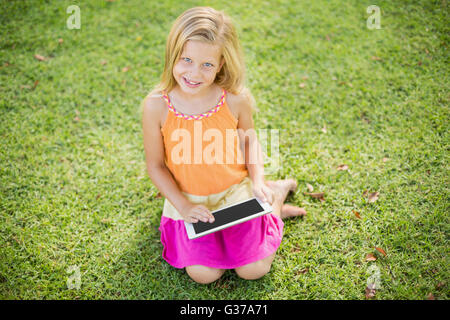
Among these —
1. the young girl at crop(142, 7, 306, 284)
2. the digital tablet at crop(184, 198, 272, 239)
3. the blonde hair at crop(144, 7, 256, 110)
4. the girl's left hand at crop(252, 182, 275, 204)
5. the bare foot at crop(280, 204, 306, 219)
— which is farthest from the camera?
the bare foot at crop(280, 204, 306, 219)

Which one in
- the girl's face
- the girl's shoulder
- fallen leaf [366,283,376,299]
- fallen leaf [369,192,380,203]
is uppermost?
the girl's face

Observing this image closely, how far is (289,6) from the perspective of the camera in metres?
5.04

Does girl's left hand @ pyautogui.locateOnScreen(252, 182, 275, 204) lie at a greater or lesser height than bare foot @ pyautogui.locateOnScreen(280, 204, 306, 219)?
greater

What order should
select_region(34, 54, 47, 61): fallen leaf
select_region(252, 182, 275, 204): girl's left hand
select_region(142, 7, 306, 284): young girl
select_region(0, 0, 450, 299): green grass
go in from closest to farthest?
1. select_region(142, 7, 306, 284): young girl
2. select_region(252, 182, 275, 204): girl's left hand
3. select_region(0, 0, 450, 299): green grass
4. select_region(34, 54, 47, 61): fallen leaf

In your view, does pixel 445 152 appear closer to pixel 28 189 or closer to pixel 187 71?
pixel 187 71

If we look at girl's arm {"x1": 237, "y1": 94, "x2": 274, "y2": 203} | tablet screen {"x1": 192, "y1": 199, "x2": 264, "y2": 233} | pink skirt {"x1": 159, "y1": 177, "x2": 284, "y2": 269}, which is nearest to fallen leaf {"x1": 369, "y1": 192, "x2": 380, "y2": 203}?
pink skirt {"x1": 159, "y1": 177, "x2": 284, "y2": 269}

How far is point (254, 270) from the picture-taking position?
2.50 m

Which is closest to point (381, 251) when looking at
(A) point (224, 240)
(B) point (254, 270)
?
(B) point (254, 270)

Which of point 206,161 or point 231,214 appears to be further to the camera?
point 206,161

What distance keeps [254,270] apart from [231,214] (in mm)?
499

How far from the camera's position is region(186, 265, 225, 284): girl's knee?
245 centimetres

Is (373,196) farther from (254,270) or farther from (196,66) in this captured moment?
(196,66)

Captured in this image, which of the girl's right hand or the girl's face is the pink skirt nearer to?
the girl's right hand

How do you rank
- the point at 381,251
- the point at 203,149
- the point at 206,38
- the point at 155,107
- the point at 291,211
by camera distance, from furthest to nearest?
1. the point at 291,211
2. the point at 381,251
3. the point at 203,149
4. the point at 155,107
5. the point at 206,38
